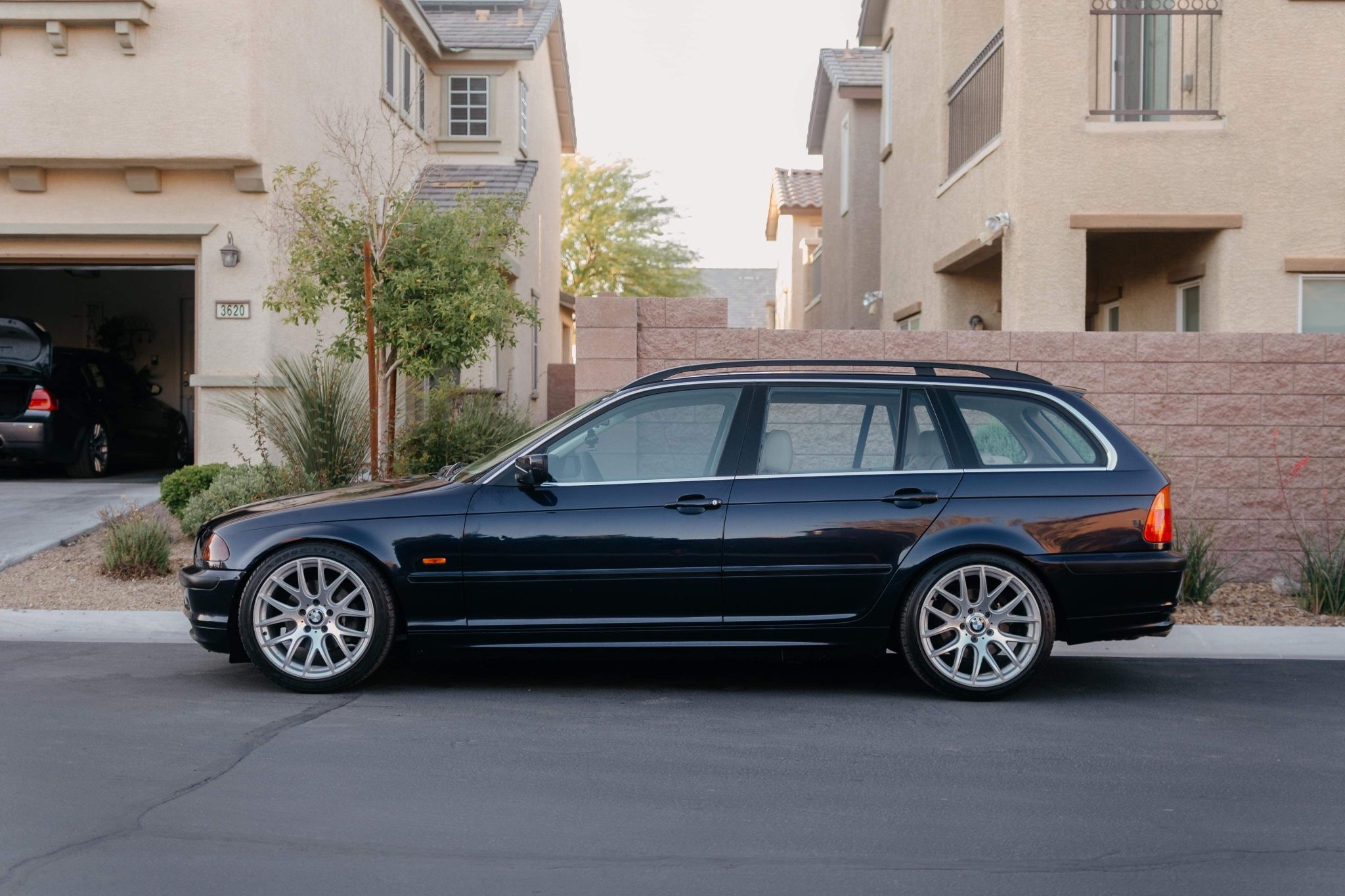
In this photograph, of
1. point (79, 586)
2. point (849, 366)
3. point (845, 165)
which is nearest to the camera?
point (849, 366)

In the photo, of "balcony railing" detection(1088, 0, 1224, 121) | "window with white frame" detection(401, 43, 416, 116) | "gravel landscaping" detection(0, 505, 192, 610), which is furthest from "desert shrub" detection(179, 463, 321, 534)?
"window with white frame" detection(401, 43, 416, 116)

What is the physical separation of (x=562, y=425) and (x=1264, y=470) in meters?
6.19

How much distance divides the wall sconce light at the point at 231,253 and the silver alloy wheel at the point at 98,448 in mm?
3179

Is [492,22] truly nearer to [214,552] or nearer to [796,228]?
[796,228]

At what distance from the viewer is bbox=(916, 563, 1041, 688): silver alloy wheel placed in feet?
21.7

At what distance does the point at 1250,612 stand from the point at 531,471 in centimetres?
542

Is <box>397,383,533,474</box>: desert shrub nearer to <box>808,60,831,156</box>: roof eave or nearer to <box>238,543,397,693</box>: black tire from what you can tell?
<box>238,543,397,693</box>: black tire

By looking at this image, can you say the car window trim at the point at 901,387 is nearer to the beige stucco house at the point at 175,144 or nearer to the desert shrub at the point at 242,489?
the desert shrub at the point at 242,489

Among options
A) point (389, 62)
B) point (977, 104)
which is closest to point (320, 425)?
point (977, 104)

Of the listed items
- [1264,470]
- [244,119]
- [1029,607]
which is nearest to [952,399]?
[1029,607]

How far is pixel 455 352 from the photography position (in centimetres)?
1072

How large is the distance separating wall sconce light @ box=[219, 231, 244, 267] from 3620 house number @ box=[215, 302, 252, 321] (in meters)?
0.40

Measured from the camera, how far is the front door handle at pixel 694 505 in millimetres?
6605

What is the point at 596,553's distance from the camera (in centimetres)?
656
